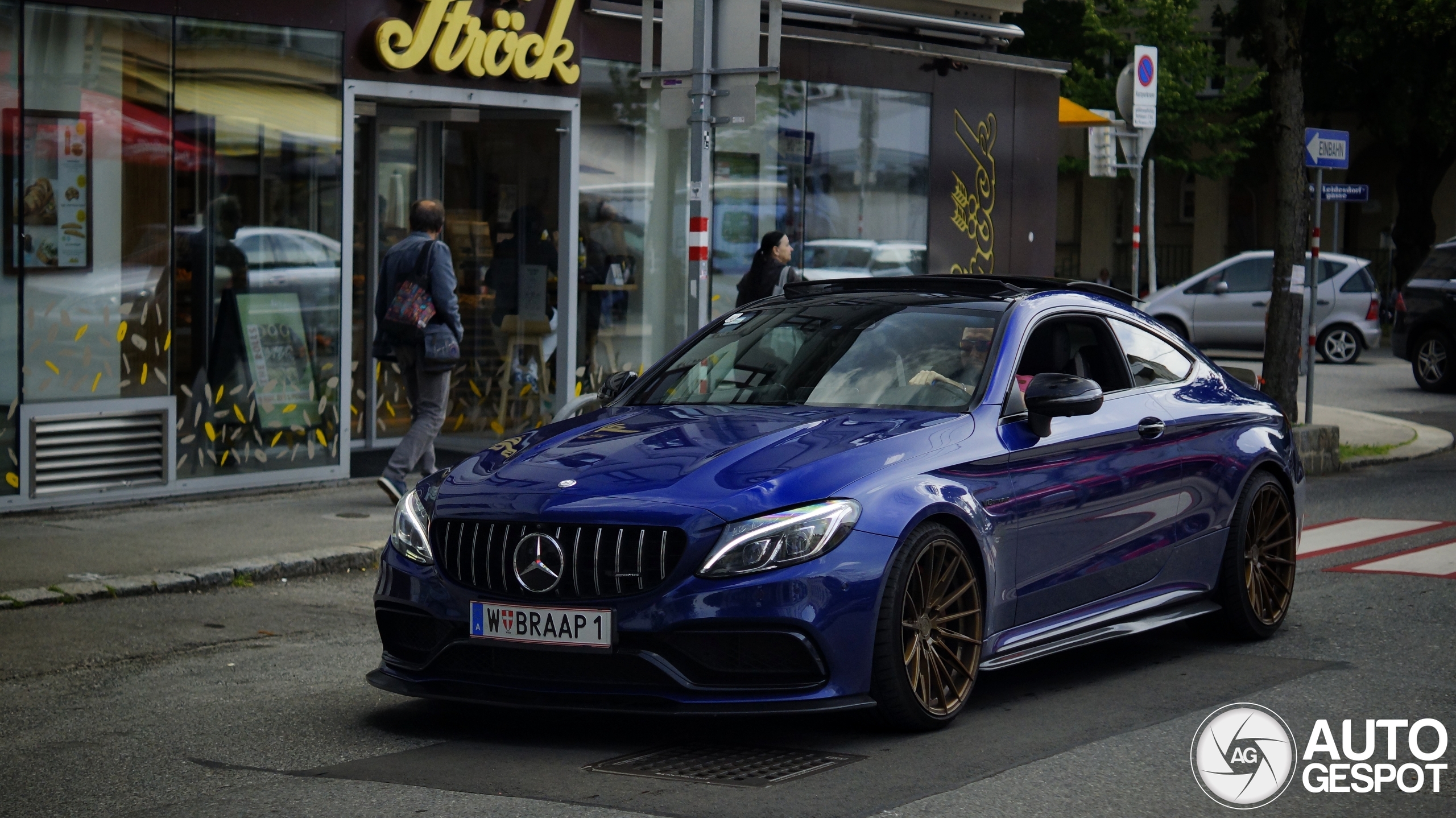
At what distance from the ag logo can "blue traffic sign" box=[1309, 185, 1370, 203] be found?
13.2 metres

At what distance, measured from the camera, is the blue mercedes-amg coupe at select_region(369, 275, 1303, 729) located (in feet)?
18.4

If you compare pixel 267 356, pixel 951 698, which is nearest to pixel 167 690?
pixel 951 698

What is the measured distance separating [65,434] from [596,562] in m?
6.95

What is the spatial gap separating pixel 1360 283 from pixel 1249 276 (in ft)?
5.74

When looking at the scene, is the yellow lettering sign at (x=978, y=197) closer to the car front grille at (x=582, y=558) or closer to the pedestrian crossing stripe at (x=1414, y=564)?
the pedestrian crossing stripe at (x=1414, y=564)

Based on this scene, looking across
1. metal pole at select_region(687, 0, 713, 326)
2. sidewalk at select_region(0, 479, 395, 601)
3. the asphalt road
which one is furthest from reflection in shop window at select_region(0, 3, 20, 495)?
metal pole at select_region(687, 0, 713, 326)

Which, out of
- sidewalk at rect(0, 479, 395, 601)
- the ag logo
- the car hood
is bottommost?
sidewalk at rect(0, 479, 395, 601)

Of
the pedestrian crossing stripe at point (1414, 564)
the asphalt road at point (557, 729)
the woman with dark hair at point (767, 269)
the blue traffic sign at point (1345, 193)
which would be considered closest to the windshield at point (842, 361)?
the asphalt road at point (557, 729)

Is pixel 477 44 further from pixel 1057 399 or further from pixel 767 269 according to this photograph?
pixel 1057 399

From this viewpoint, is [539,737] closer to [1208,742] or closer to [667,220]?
[1208,742]

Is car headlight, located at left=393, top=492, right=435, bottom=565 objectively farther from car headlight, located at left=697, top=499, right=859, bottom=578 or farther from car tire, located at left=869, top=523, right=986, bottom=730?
car tire, located at left=869, top=523, right=986, bottom=730

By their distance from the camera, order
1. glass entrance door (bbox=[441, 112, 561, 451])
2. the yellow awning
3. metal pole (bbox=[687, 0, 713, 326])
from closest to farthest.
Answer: metal pole (bbox=[687, 0, 713, 326]) → glass entrance door (bbox=[441, 112, 561, 451]) → the yellow awning

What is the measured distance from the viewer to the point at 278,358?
12750 millimetres

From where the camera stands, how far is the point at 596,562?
5621 mm
